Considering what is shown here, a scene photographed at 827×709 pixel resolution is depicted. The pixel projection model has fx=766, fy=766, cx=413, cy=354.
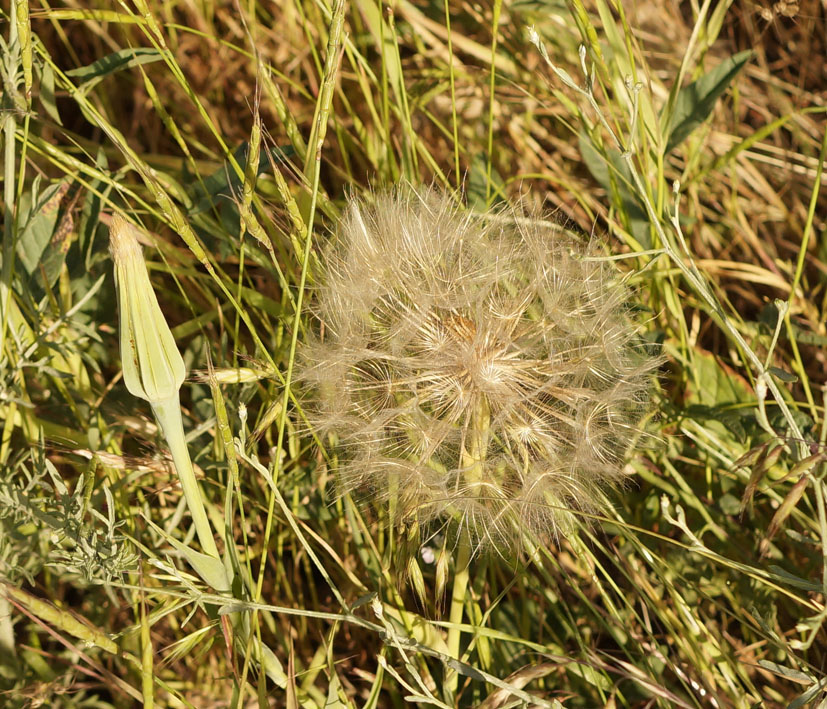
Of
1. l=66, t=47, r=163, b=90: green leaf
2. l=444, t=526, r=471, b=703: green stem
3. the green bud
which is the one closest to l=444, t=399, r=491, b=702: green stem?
l=444, t=526, r=471, b=703: green stem

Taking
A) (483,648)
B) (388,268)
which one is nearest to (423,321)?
(388,268)

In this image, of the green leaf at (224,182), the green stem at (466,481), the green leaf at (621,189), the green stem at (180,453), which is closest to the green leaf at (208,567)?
the green stem at (180,453)

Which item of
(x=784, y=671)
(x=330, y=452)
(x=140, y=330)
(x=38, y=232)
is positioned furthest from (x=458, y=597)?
(x=38, y=232)

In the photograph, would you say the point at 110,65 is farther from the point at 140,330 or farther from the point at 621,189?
the point at 621,189

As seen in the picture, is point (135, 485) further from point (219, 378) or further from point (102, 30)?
point (102, 30)

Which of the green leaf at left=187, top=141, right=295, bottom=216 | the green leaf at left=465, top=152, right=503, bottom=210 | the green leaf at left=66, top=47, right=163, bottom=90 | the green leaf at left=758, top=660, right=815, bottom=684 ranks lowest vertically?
the green leaf at left=758, top=660, right=815, bottom=684

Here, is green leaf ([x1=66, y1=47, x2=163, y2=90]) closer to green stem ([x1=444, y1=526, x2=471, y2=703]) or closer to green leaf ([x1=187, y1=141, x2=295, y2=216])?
green leaf ([x1=187, y1=141, x2=295, y2=216])
